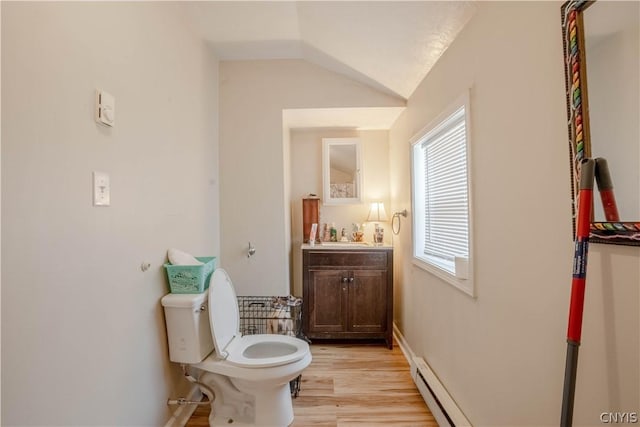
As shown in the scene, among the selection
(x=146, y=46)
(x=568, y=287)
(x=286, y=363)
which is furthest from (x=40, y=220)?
(x=568, y=287)

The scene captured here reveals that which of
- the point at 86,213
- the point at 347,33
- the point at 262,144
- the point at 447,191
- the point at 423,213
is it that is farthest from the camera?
the point at 262,144

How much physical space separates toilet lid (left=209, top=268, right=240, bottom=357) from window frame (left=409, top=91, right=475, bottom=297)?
1351mm

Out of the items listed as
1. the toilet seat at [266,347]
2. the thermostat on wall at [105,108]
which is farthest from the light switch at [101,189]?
the toilet seat at [266,347]

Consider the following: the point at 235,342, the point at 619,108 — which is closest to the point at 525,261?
the point at 619,108

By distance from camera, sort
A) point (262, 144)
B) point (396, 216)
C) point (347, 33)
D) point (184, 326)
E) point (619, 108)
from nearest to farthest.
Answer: point (619, 108) < point (184, 326) < point (347, 33) < point (262, 144) < point (396, 216)

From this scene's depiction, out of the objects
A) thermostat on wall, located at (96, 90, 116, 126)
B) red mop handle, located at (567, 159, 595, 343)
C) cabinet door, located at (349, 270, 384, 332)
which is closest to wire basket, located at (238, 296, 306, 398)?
cabinet door, located at (349, 270, 384, 332)

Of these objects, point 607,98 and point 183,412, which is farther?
point 183,412

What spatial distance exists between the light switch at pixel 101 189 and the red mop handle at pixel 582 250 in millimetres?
1561

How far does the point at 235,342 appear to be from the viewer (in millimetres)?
1693

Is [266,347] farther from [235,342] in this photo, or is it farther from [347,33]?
[347,33]

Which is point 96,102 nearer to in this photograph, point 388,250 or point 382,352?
point 388,250

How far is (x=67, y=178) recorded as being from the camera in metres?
0.92

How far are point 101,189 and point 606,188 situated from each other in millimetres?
1634

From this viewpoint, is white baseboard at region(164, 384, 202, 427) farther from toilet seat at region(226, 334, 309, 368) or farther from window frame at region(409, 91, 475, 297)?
window frame at region(409, 91, 475, 297)
